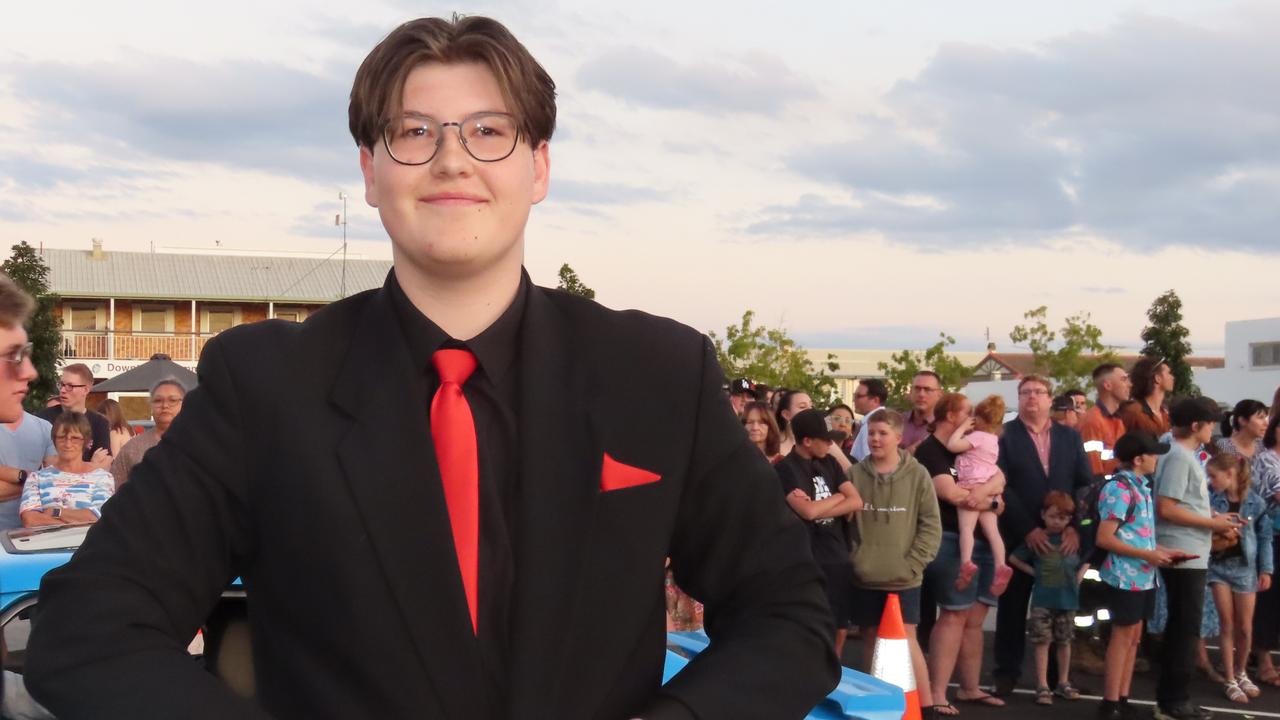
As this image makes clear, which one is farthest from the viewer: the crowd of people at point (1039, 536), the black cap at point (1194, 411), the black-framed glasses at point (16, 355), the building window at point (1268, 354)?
the building window at point (1268, 354)

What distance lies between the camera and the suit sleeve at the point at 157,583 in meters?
1.41

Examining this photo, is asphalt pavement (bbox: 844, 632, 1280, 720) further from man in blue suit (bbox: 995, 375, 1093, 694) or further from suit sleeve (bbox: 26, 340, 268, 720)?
suit sleeve (bbox: 26, 340, 268, 720)

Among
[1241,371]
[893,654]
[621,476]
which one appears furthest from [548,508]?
[1241,371]

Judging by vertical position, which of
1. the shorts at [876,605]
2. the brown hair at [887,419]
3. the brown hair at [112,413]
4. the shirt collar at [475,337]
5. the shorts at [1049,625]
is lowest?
the shorts at [1049,625]

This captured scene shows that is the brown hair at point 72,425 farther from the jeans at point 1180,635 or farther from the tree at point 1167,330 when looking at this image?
the tree at point 1167,330

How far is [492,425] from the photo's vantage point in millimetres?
1615

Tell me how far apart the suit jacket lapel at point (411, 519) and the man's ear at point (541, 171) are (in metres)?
0.31

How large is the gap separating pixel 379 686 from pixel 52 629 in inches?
14.0

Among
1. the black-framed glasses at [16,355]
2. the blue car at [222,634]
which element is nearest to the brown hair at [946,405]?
the blue car at [222,634]

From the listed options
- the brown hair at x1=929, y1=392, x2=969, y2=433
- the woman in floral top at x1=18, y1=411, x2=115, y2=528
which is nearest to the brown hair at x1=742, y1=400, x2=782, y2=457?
the brown hair at x1=929, y1=392, x2=969, y2=433

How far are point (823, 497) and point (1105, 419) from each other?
368cm

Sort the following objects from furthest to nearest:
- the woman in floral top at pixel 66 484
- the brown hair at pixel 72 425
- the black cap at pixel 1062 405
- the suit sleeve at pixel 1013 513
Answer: the black cap at pixel 1062 405 < the suit sleeve at pixel 1013 513 < the brown hair at pixel 72 425 < the woman in floral top at pixel 66 484

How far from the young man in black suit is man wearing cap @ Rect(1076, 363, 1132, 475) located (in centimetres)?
880

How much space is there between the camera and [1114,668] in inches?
311
